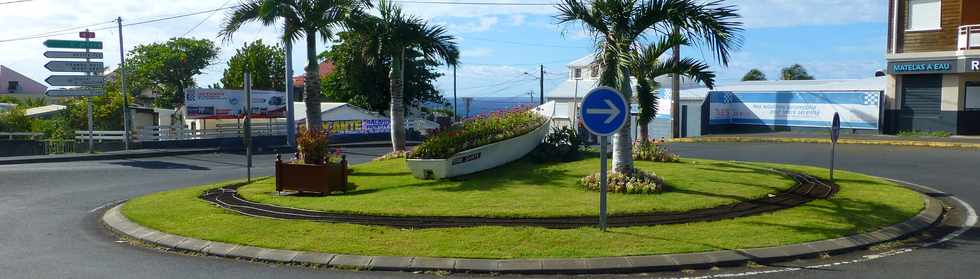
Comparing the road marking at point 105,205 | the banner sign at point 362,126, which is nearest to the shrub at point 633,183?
the road marking at point 105,205

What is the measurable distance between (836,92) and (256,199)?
2754cm

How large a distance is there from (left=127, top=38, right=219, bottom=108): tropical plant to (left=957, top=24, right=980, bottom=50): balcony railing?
61.4 metres

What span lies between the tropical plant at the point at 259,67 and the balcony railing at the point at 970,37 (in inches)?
1833

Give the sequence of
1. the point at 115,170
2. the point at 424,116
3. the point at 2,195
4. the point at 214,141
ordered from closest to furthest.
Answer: the point at 2,195 → the point at 115,170 → the point at 214,141 → the point at 424,116

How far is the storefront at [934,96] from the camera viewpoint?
27.5 meters

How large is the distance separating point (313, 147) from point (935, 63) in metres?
24.7

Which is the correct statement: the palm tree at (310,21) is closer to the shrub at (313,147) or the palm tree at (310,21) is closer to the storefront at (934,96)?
the shrub at (313,147)

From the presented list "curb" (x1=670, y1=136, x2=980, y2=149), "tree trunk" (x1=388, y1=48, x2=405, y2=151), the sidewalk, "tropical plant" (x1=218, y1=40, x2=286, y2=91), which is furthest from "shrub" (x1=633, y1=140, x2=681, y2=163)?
"tropical plant" (x1=218, y1=40, x2=286, y2=91)

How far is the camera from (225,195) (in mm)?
13766

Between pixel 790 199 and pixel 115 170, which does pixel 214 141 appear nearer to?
pixel 115 170

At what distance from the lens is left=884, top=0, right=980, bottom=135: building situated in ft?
88.8

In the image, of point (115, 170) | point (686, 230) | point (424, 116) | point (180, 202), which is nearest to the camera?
point (686, 230)

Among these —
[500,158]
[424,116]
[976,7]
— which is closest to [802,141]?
[976,7]

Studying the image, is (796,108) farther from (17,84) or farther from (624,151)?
(17,84)
